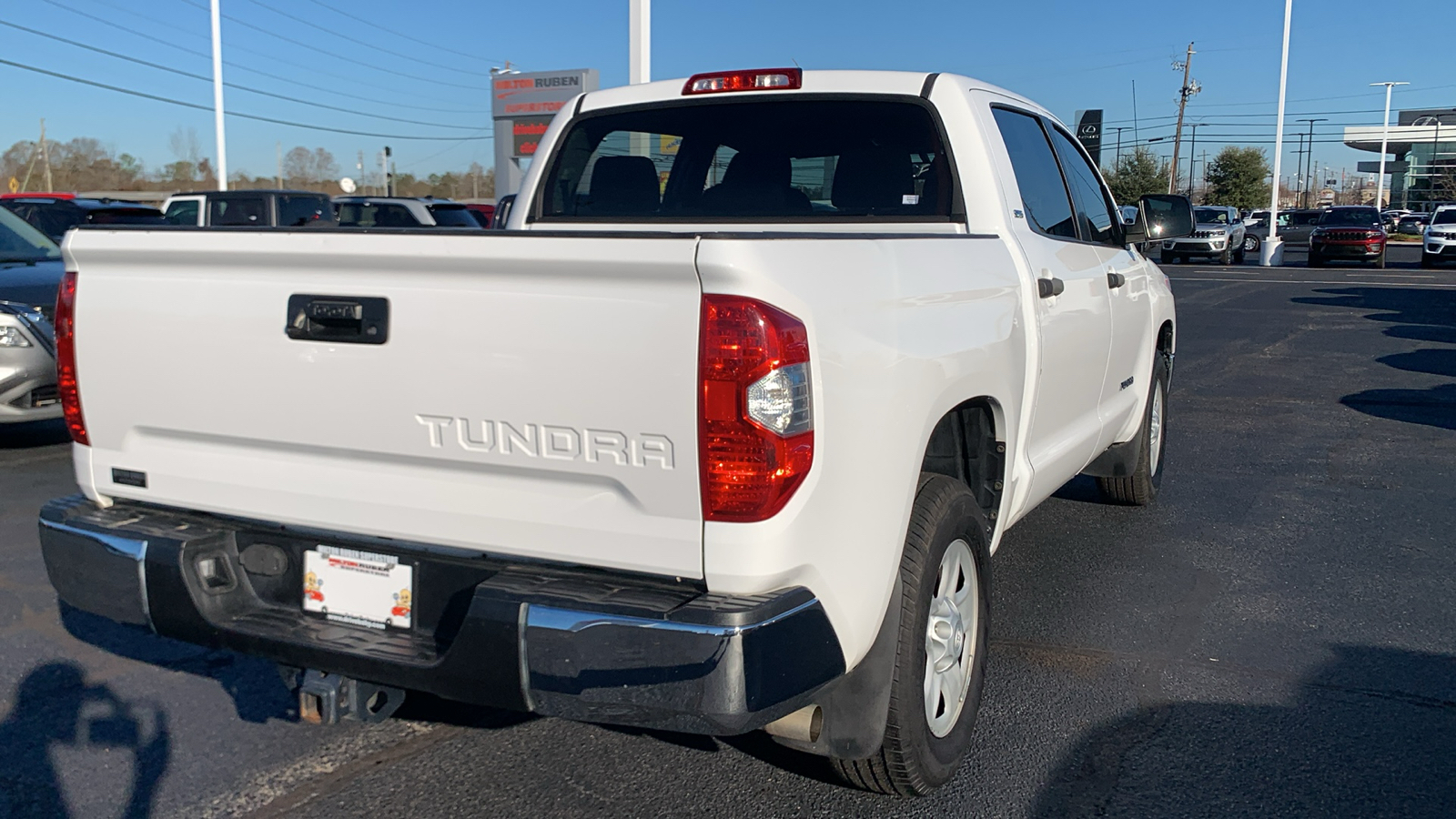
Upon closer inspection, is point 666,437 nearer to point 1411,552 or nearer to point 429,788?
point 429,788

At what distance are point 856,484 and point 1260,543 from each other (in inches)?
151

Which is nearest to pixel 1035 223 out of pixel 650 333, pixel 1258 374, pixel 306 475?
pixel 650 333

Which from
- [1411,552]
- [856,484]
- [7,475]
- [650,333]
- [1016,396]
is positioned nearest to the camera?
[650,333]

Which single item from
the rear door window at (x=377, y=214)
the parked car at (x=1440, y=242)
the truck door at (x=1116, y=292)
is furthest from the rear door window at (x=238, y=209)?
the parked car at (x=1440, y=242)

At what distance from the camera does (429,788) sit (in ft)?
10.6

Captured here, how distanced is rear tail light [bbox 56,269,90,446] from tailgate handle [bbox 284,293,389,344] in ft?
2.28

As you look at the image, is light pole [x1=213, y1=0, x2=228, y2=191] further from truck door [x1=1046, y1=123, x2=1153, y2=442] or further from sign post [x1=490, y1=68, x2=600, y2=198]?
truck door [x1=1046, y1=123, x2=1153, y2=442]

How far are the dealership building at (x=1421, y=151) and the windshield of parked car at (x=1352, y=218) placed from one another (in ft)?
167

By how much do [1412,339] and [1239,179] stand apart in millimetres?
63114

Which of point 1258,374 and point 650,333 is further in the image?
point 1258,374

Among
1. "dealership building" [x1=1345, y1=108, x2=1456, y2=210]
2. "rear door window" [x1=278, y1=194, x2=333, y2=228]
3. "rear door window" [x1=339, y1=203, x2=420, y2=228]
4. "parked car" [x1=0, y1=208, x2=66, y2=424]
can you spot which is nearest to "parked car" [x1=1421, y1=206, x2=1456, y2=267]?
"rear door window" [x1=339, y1=203, x2=420, y2=228]

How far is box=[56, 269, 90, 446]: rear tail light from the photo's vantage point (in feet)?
9.90

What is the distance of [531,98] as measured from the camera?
3316 centimetres

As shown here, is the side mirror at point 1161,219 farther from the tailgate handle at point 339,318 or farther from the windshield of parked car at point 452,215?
the windshield of parked car at point 452,215
